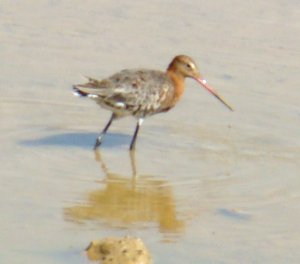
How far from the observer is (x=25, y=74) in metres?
10.8

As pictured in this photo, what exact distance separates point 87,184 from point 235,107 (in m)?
2.15

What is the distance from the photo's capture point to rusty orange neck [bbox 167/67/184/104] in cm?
1024

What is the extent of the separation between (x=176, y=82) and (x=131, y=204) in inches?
83.4

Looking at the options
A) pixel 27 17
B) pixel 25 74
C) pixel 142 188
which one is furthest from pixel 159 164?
pixel 27 17

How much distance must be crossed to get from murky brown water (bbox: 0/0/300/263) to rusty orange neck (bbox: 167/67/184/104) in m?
0.19

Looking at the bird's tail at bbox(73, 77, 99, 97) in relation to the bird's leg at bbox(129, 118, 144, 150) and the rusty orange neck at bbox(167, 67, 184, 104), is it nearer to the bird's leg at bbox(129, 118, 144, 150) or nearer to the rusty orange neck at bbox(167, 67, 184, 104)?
the bird's leg at bbox(129, 118, 144, 150)

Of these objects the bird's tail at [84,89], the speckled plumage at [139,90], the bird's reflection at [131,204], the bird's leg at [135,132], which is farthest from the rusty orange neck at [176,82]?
A: the bird's reflection at [131,204]

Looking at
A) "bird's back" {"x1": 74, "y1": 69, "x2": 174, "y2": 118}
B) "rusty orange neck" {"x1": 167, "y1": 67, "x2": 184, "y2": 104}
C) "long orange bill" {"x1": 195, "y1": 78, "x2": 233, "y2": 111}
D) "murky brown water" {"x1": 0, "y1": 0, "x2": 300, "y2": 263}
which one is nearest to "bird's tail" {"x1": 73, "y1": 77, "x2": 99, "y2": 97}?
"bird's back" {"x1": 74, "y1": 69, "x2": 174, "y2": 118}

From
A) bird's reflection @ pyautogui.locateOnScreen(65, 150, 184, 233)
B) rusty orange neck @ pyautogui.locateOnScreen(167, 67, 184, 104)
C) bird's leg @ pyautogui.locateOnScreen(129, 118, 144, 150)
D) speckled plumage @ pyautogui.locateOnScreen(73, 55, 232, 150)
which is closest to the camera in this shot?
bird's reflection @ pyautogui.locateOnScreen(65, 150, 184, 233)

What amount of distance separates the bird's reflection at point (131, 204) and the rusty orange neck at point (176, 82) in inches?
47.0

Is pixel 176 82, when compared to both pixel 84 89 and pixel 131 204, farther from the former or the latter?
pixel 131 204

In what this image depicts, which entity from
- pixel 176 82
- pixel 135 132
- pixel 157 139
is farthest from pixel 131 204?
pixel 176 82

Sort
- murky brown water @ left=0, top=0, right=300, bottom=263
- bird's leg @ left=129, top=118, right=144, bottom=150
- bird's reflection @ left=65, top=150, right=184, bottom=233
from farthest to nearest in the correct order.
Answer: bird's leg @ left=129, top=118, right=144, bottom=150 < bird's reflection @ left=65, top=150, right=184, bottom=233 < murky brown water @ left=0, top=0, right=300, bottom=263

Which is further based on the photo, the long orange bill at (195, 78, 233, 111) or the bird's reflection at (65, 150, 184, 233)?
the long orange bill at (195, 78, 233, 111)
